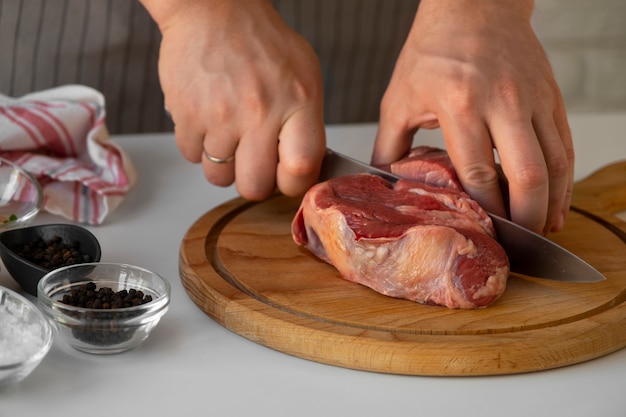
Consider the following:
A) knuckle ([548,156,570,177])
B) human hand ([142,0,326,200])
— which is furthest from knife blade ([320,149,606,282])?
human hand ([142,0,326,200])

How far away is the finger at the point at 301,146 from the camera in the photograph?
6.24 feet

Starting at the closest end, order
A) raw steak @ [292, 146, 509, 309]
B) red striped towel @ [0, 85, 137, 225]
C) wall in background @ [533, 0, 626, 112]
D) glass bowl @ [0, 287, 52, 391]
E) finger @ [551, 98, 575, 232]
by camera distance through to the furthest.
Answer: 1. glass bowl @ [0, 287, 52, 391]
2. raw steak @ [292, 146, 509, 309]
3. finger @ [551, 98, 575, 232]
4. red striped towel @ [0, 85, 137, 225]
5. wall in background @ [533, 0, 626, 112]

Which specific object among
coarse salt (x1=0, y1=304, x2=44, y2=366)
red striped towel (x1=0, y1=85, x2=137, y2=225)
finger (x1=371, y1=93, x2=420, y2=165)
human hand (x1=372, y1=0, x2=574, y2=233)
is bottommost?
red striped towel (x1=0, y1=85, x2=137, y2=225)

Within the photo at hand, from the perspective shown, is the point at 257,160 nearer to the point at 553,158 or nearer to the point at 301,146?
the point at 301,146

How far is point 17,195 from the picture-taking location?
6.07 feet

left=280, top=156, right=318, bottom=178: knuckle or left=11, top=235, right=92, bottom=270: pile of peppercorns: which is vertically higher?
left=280, top=156, right=318, bottom=178: knuckle

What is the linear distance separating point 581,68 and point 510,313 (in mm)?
2611

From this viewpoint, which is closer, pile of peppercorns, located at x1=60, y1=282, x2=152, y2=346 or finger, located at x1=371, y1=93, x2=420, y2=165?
pile of peppercorns, located at x1=60, y1=282, x2=152, y2=346

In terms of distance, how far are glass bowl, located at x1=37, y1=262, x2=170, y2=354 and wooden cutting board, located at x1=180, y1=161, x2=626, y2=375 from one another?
0.14 metres

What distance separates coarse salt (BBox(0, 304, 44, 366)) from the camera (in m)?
1.30

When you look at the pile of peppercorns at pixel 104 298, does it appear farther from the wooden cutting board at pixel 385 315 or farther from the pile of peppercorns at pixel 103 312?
the wooden cutting board at pixel 385 315

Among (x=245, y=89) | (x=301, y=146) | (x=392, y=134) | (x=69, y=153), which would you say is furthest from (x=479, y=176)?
(x=69, y=153)

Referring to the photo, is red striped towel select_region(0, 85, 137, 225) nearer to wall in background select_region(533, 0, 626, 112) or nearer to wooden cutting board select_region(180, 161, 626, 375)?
wooden cutting board select_region(180, 161, 626, 375)

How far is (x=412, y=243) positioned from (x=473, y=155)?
26cm
